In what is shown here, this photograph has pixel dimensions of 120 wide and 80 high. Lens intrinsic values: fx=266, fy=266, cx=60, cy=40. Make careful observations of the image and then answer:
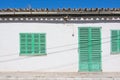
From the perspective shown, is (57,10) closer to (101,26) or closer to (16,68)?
(101,26)

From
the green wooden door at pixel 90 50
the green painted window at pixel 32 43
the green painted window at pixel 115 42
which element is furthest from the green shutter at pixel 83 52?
the green painted window at pixel 32 43

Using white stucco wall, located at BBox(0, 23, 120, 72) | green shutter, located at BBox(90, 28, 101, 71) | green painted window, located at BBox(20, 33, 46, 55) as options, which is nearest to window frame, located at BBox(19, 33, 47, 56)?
green painted window, located at BBox(20, 33, 46, 55)

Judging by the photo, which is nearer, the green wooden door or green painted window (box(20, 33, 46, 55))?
green painted window (box(20, 33, 46, 55))

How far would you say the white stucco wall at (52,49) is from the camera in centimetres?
1362

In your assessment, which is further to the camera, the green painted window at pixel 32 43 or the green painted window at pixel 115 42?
the green painted window at pixel 115 42

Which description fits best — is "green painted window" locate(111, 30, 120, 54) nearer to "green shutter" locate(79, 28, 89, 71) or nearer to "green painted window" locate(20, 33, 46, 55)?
"green shutter" locate(79, 28, 89, 71)

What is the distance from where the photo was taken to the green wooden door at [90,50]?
13.7 m

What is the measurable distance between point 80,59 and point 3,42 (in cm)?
404

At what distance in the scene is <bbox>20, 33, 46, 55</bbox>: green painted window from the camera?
1356 cm

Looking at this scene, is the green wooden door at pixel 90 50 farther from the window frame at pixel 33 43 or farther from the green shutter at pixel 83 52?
the window frame at pixel 33 43

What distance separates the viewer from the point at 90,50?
1369cm

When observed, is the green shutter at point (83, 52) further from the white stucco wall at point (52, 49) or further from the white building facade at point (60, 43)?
the white stucco wall at point (52, 49)

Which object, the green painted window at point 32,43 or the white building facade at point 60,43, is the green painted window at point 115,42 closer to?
the white building facade at point 60,43

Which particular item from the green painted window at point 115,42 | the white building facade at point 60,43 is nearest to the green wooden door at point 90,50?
the white building facade at point 60,43
